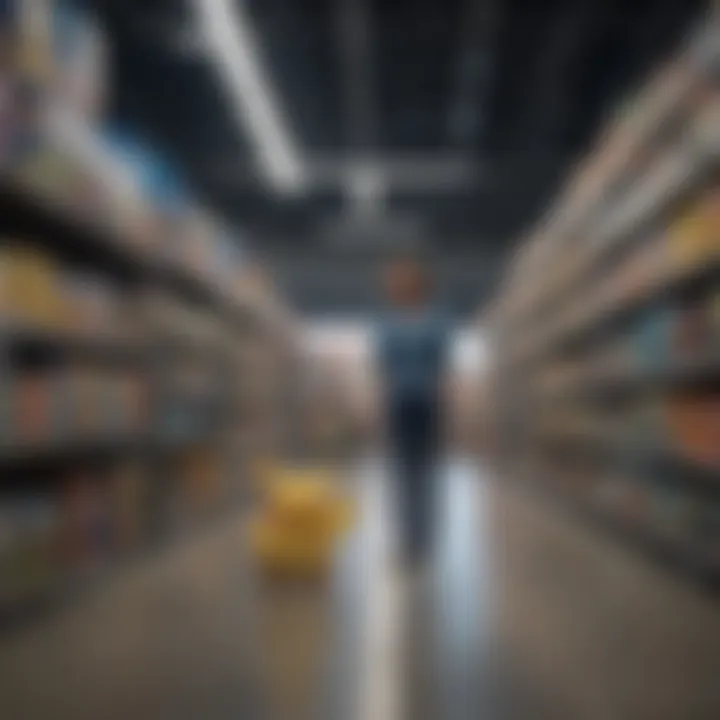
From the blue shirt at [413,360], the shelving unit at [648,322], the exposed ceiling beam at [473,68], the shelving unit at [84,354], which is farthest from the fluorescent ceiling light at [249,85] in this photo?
the blue shirt at [413,360]

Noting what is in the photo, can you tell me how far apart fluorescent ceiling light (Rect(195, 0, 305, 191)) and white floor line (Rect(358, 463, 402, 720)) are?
3.86 metres

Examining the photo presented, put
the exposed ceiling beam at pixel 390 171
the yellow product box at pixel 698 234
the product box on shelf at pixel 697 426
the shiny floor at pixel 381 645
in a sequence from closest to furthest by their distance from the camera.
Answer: the shiny floor at pixel 381 645, the yellow product box at pixel 698 234, the product box on shelf at pixel 697 426, the exposed ceiling beam at pixel 390 171

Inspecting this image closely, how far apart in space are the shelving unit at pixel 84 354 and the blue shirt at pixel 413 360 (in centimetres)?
1801

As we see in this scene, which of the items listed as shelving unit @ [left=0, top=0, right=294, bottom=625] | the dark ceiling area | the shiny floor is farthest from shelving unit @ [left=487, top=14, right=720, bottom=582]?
shelving unit @ [left=0, top=0, right=294, bottom=625]

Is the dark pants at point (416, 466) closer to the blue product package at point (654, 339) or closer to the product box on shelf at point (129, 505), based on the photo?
the product box on shelf at point (129, 505)

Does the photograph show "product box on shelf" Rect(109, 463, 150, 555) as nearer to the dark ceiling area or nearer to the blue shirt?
the dark ceiling area

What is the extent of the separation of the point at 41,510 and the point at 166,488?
2263mm

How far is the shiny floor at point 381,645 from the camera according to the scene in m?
3.17

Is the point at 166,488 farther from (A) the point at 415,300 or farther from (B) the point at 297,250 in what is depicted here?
(B) the point at 297,250

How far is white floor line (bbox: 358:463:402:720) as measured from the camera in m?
3.19

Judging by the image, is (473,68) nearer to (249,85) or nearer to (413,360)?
(249,85)

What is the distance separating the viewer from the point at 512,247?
21.7m

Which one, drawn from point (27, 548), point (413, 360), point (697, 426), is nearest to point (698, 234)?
point (697, 426)

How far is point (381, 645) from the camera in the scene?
161 inches
